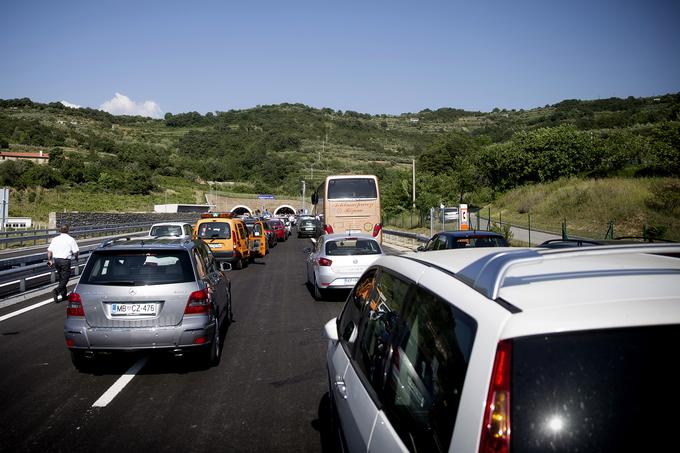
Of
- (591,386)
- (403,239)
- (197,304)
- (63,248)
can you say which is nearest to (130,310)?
(197,304)

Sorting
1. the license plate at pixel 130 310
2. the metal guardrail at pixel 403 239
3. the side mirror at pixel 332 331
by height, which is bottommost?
the metal guardrail at pixel 403 239

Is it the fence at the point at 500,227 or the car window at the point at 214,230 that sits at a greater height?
the car window at the point at 214,230

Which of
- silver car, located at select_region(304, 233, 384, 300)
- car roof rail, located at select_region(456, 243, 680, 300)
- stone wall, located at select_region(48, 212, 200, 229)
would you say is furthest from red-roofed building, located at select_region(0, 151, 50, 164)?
car roof rail, located at select_region(456, 243, 680, 300)

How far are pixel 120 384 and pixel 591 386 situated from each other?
5.86m

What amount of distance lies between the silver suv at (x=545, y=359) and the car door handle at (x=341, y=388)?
0.94m

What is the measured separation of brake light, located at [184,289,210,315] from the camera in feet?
21.6

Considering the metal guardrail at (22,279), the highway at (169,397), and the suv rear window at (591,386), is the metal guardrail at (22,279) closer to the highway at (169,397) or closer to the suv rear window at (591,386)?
the highway at (169,397)

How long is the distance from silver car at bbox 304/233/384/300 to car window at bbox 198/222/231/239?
7504 mm

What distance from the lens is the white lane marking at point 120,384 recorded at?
573 cm

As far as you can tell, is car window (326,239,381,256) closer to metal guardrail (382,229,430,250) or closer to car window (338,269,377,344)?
car window (338,269,377,344)

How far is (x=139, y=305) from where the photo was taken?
6473mm

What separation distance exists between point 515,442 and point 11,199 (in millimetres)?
63462

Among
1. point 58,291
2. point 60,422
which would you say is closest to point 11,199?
point 58,291

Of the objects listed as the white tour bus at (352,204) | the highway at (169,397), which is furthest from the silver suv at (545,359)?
the white tour bus at (352,204)
